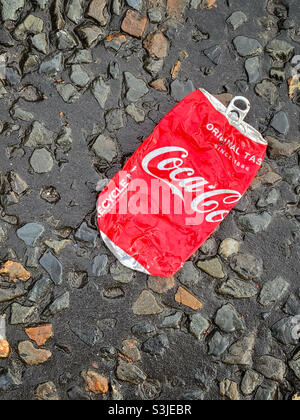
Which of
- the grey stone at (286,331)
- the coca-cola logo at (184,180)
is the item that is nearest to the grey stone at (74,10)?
the coca-cola logo at (184,180)

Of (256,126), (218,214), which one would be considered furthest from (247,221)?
(256,126)

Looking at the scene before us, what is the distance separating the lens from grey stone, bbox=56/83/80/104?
6.98 feet

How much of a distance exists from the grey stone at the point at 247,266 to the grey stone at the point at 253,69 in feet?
2.77

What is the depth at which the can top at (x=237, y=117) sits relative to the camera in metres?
2.02

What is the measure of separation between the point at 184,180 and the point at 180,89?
0.45m

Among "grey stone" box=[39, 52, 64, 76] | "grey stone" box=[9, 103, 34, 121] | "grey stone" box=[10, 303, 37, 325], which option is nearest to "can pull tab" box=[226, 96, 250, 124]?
"grey stone" box=[39, 52, 64, 76]

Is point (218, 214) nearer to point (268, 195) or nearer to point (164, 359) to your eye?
point (268, 195)

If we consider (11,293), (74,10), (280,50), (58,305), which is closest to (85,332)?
(58,305)

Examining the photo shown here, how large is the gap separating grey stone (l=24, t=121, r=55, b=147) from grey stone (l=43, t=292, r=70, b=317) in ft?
2.30

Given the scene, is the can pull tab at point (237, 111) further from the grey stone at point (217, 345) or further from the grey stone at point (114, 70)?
the grey stone at point (217, 345)

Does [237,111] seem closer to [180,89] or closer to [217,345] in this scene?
[180,89]

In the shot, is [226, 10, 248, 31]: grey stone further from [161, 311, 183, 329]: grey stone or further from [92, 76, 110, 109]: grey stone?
[161, 311, 183, 329]: grey stone

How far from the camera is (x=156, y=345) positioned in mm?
2098

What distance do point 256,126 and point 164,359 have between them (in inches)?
46.1
